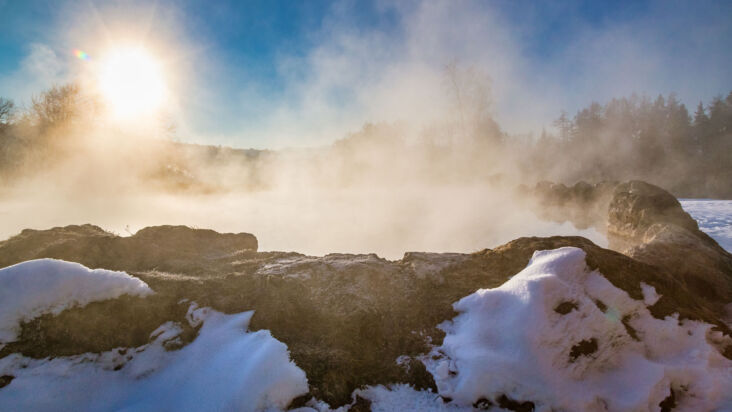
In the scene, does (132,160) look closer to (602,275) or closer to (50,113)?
(50,113)

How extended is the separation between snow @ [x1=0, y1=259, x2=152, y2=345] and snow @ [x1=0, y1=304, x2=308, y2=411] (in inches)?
16.6

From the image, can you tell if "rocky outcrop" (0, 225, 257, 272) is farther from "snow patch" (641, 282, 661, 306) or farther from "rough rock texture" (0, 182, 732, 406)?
"snow patch" (641, 282, 661, 306)

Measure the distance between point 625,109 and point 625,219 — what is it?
49526 millimetres

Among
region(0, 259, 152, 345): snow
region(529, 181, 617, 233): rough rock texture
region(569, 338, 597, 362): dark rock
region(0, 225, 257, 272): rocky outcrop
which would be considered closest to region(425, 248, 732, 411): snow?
region(569, 338, 597, 362): dark rock

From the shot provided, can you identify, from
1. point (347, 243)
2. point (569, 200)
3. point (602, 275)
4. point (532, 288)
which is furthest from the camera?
point (569, 200)

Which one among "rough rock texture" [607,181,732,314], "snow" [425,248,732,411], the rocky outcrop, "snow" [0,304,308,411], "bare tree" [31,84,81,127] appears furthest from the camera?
"bare tree" [31,84,81,127]

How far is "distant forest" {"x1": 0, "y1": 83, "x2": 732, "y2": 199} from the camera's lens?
46.9ft

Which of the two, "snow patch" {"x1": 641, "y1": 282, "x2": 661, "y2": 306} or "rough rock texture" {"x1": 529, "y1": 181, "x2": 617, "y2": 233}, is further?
"rough rock texture" {"x1": 529, "y1": 181, "x2": 617, "y2": 233}

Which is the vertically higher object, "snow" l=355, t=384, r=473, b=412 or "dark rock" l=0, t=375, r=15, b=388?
"dark rock" l=0, t=375, r=15, b=388

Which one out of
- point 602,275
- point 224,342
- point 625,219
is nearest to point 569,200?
point 625,219

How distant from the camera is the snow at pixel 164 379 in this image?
2.28 metres

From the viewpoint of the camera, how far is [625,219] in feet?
28.6

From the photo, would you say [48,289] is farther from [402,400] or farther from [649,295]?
[649,295]

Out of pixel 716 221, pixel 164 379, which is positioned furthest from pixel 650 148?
Result: pixel 164 379
